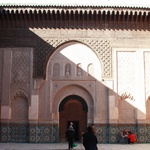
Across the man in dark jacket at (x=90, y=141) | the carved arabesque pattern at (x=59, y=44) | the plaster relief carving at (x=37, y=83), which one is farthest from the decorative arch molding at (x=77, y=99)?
the man in dark jacket at (x=90, y=141)

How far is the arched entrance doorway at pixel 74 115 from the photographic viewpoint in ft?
34.6

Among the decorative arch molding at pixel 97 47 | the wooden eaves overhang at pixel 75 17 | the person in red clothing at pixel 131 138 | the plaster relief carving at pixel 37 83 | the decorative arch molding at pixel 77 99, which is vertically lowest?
the person in red clothing at pixel 131 138

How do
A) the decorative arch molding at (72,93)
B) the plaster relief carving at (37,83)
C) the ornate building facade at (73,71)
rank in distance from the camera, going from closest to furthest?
the ornate building facade at (73,71)
the plaster relief carving at (37,83)
the decorative arch molding at (72,93)

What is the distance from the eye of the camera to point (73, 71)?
10539mm

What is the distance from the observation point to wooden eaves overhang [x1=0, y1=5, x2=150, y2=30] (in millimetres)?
10375

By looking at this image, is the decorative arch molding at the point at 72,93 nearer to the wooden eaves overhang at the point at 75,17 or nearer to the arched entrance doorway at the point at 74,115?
the arched entrance doorway at the point at 74,115

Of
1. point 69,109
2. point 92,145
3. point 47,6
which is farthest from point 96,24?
point 92,145

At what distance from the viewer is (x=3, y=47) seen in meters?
10.6

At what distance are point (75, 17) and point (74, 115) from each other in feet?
10.4

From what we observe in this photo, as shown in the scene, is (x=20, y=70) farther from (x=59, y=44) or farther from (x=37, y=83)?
(x=59, y=44)

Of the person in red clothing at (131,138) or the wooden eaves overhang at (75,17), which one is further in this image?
the wooden eaves overhang at (75,17)

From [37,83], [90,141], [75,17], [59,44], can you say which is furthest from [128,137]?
[90,141]

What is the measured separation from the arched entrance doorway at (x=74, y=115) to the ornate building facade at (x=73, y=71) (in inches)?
1.3

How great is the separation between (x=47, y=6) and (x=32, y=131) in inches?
155
